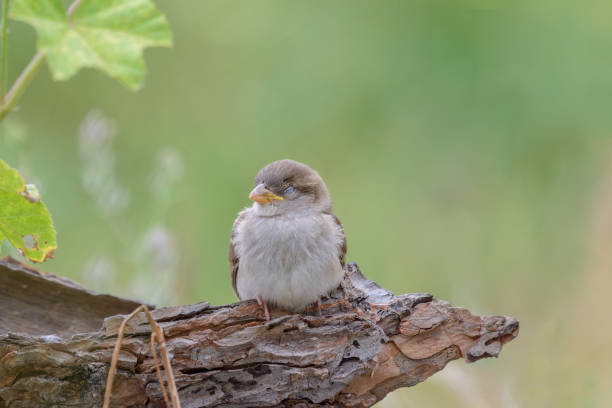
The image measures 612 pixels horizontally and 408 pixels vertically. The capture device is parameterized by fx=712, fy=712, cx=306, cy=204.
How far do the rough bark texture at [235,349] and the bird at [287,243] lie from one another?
189 mm

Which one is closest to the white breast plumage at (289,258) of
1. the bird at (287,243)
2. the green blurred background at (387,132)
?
the bird at (287,243)

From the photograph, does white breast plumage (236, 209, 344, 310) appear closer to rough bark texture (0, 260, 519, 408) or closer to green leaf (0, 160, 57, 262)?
rough bark texture (0, 260, 519, 408)

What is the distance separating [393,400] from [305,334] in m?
0.99

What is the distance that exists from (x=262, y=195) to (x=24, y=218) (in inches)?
46.7

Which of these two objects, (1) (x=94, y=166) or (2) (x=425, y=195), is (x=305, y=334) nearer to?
(1) (x=94, y=166)

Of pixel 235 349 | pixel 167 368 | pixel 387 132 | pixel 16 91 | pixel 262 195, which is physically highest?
pixel 387 132

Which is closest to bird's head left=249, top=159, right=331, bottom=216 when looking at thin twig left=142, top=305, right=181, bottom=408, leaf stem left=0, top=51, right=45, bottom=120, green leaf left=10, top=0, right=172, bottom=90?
green leaf left=10, top=0, right=172, bottom=90

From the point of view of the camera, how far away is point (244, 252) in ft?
9.24

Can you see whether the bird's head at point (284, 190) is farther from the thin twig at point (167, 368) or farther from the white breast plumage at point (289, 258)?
the thin twig at point (167, 368)

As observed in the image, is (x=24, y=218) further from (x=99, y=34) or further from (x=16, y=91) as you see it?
(x=99, y=34)

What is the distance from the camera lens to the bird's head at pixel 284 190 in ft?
9.62

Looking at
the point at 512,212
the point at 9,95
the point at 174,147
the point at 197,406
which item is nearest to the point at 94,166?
the point at 9,95

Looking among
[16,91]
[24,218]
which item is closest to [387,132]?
[16,91]

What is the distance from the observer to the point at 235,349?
2.20 m
